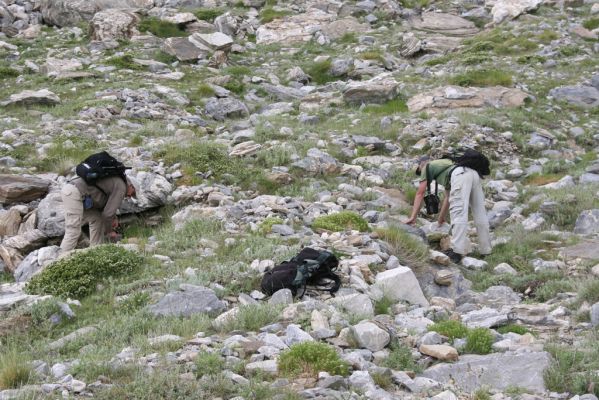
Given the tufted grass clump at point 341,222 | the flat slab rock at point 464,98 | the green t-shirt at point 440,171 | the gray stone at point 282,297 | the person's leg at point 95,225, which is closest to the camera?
the gray stone at point 282,297

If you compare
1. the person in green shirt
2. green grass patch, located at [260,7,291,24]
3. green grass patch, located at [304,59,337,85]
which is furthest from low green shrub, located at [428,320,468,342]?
green grass patch, located at [260,7,291,24]

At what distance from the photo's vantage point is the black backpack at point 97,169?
1186 centimetres

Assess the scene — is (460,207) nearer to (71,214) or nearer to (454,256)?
(454,256)

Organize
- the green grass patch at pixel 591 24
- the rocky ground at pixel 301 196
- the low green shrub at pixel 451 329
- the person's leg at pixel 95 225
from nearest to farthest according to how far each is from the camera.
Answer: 1. the rocky ground at pixel 301 196
2. the low green shrub at pixel 451 329
3. the person's leg at pixel 95 225
4. the green grass patch at pixel 591 24

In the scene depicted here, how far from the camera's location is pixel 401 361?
6.68 meters

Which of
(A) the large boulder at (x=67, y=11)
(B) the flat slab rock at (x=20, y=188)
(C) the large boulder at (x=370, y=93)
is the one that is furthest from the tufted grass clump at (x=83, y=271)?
(A) the large boulder at (x=67, y=11)

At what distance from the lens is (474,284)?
10.5 metres

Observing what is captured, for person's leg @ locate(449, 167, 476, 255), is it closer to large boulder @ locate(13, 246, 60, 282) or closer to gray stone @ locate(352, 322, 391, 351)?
gray stone @ locate(352, 322, 391, 351)

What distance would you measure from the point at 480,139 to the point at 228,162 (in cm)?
686

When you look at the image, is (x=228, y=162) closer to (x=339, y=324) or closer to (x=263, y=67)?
(x=339, y=324)

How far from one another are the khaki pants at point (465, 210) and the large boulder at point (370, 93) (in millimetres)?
9894

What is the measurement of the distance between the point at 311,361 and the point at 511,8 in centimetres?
2940

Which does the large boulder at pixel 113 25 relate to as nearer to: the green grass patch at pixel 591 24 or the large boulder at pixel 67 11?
the large boulder at pixel 67 11

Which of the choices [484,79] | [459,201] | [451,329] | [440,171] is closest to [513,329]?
[451,329]
